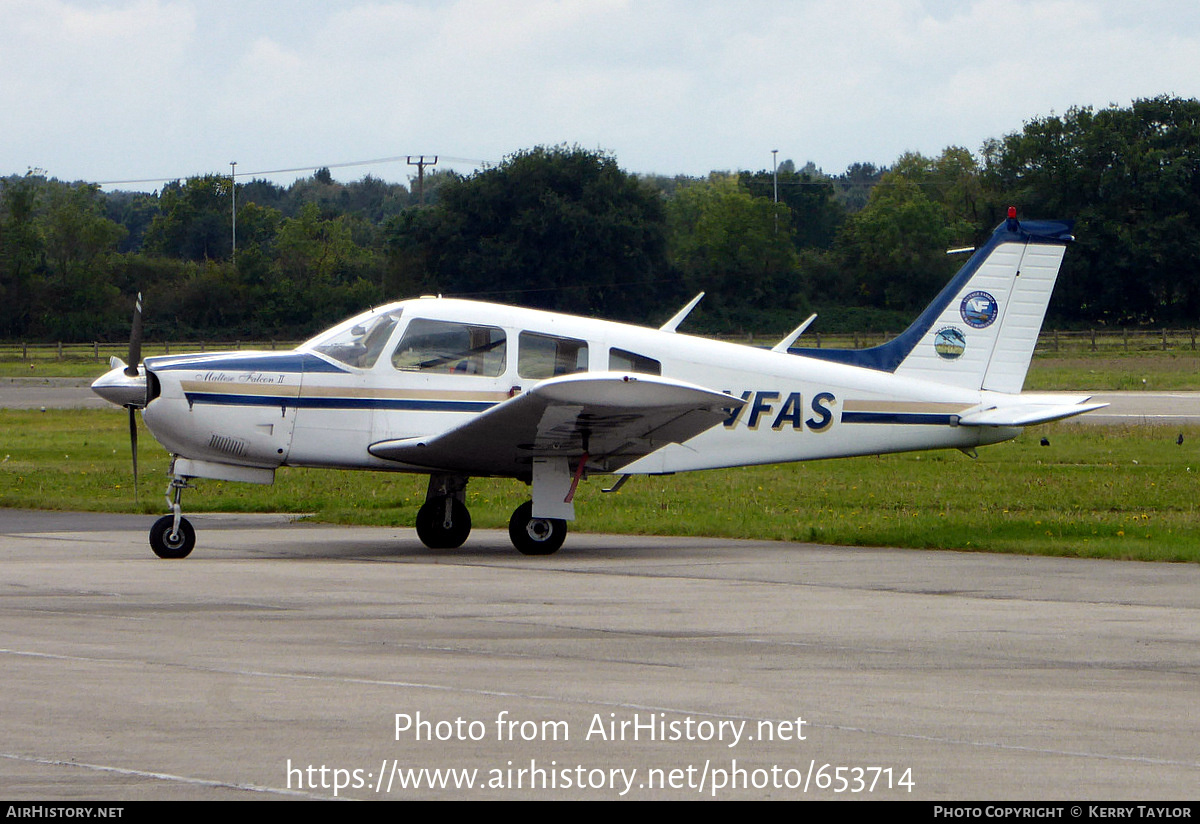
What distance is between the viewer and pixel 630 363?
1372 centimetres

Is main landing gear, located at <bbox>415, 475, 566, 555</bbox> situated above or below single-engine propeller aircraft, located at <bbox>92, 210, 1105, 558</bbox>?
below

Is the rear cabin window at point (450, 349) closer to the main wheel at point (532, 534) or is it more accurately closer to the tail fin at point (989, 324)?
the main wheel at point (532, 534)

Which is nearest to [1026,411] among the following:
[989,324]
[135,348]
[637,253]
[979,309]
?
[989,324]

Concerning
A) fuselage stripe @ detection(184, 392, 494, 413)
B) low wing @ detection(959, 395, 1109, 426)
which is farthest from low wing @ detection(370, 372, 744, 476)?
low wing @ detection(959, 395, 1109, 426)

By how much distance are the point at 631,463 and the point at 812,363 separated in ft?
7.51

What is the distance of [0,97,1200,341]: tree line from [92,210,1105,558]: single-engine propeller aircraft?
158 ft

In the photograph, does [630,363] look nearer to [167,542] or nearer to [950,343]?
[950,343]

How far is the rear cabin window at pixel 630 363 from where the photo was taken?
13656 mm

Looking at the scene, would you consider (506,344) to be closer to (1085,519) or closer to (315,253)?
(1085,519)

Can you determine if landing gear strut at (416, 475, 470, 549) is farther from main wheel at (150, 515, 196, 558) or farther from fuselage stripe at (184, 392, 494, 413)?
main wheel at (150, 515, 196, 558)

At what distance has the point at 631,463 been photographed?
13.8m

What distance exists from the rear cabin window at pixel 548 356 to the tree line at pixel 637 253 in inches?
1917

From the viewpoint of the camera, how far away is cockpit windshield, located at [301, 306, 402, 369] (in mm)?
13391

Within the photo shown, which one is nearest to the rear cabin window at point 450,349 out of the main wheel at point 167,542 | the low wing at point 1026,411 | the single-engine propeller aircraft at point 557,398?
the single-engine propeller aircraft at point 557,398
